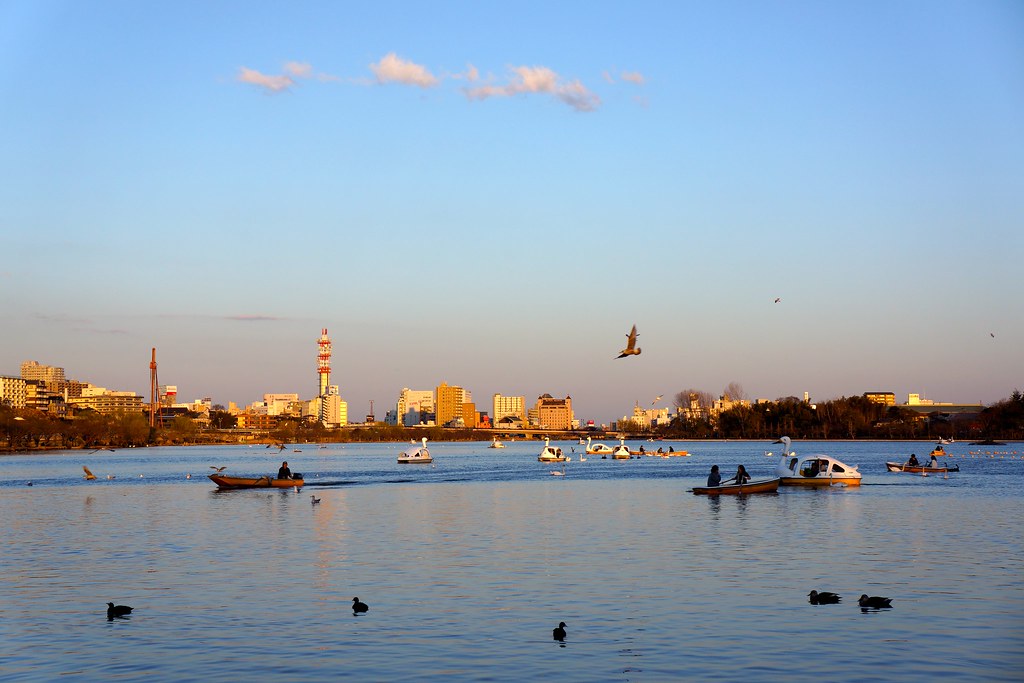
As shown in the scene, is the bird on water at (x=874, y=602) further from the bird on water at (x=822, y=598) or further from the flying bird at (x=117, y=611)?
the flying bird at (x=117, y=611)

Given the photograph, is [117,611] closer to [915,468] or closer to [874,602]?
[874,602]

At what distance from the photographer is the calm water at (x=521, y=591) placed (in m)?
20.2

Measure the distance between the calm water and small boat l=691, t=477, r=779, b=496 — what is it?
4.49 metres

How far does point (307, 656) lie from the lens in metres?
21.0

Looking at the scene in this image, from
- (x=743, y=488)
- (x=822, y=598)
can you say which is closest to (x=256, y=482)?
(x=743, y=488)

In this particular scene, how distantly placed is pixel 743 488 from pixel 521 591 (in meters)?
35.3

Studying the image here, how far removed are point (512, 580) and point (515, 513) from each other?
75.3 feet

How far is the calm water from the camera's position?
20.2 m

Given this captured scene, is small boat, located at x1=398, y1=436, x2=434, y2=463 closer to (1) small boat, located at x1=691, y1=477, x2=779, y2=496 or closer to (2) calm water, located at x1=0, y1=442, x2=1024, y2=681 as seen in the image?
(1) small boat, located at x1=691, y1=477, x2=779, y2=496

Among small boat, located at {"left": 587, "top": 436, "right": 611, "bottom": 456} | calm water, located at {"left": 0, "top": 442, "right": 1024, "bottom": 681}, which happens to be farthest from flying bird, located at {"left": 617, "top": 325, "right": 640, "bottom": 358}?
small boat, located at {"left": 587, "top": 436, "right": 611, "bottom": 456}

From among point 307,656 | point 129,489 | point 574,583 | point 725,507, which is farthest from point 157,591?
point 129,489

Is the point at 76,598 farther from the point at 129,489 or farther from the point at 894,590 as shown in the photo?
the point at 129,489

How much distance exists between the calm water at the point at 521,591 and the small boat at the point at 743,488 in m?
4.49

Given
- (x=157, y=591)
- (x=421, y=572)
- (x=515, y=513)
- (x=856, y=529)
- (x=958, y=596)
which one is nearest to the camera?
(x=958, y=596)
